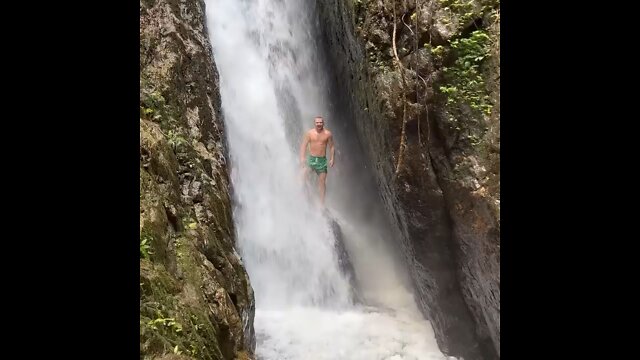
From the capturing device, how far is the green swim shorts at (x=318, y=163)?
965cm

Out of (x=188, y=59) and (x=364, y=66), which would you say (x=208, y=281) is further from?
(x=364, y=66)

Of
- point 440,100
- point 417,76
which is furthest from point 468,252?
point 417,76

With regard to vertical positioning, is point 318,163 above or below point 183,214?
above

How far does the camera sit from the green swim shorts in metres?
9.65

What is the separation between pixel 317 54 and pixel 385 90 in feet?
18.4

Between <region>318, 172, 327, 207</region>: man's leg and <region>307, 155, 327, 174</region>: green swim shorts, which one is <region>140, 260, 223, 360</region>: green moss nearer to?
<region>307, 155, 327, 174</region>: green swim shorts

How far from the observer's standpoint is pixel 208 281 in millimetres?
4164

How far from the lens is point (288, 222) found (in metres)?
9.50

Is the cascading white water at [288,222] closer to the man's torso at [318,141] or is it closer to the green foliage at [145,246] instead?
the man's torso at [318,141]

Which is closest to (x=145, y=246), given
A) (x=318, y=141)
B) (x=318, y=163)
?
(x=318, y=141)

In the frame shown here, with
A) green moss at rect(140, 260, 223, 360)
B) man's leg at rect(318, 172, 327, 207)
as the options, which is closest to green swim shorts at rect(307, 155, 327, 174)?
man's leg at rect(318, 172, 327, 207)

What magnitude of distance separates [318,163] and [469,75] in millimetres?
4570

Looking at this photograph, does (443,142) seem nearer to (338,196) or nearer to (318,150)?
(318,150)

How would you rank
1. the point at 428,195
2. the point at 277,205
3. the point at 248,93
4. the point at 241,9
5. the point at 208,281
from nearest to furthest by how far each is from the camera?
the point at 208,281
the point at 428,195
the point at 277,205
the point at 248,93
the point at 241,9
